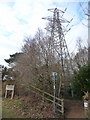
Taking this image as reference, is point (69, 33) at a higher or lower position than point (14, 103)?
higher

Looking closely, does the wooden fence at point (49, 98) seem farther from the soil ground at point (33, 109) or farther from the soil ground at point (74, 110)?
the soil ground at point (74, 110)

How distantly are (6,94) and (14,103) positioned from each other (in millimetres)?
2303

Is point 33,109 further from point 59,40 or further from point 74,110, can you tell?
point 59,40

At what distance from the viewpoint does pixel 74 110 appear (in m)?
12.3

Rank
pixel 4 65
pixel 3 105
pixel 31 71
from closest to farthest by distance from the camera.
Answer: pixel 3 105 → pixel 31 71 → pixel 4 65

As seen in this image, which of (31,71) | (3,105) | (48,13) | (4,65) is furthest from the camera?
(4,65)

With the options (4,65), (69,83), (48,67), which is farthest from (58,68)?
(4,65)

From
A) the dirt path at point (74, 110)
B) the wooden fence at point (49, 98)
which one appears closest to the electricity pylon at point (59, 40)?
the wooden fence at point (49, 98)

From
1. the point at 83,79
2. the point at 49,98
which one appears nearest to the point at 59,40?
the point at 83,79

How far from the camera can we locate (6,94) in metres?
14.8

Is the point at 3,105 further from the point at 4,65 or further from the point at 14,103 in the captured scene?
the point at 4,65

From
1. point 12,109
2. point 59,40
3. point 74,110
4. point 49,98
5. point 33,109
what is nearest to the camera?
point 33,109

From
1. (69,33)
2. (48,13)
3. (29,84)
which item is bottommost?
(29,84)

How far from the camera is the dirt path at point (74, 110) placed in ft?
37.2
